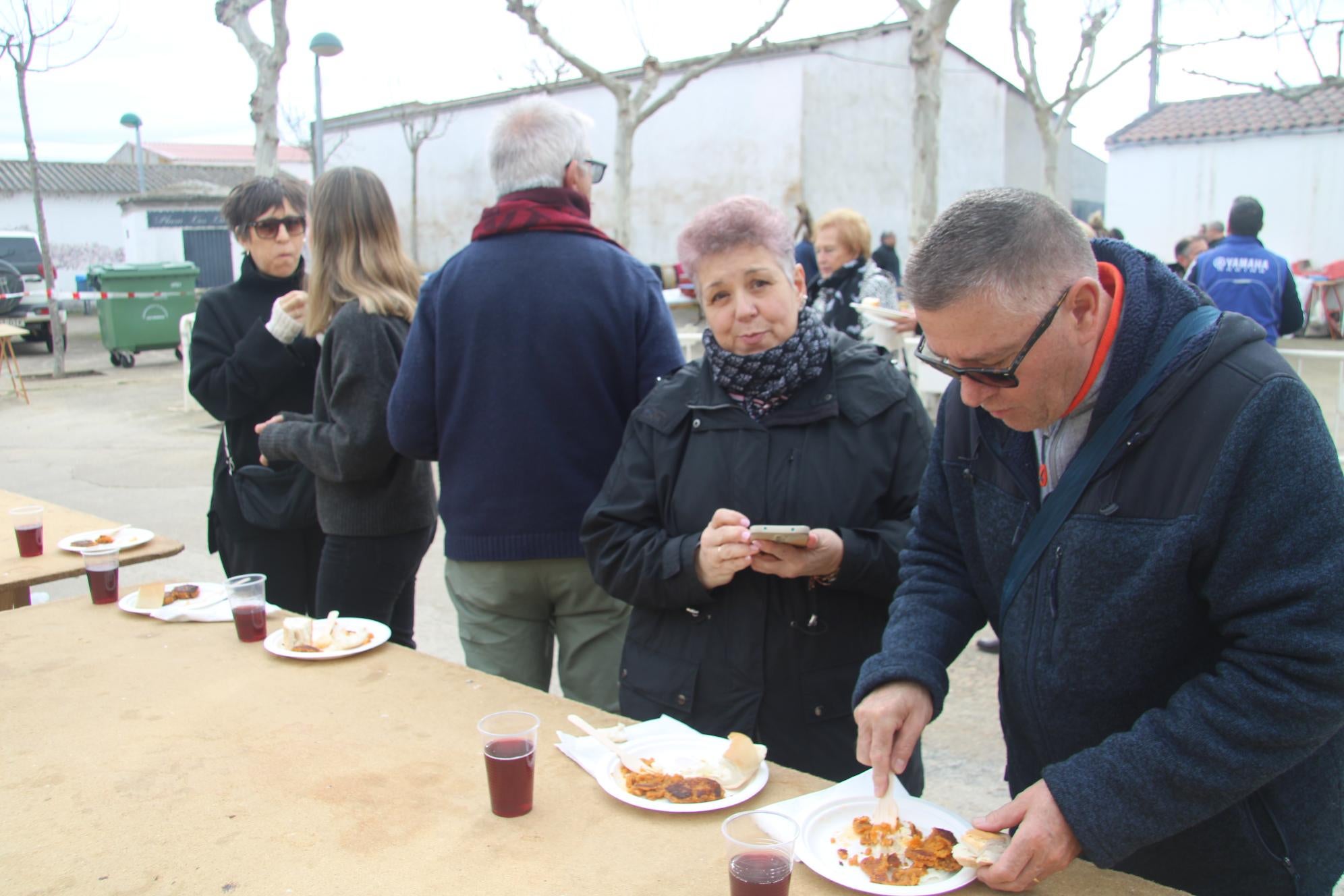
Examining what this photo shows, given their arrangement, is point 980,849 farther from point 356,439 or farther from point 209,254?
point 209,254

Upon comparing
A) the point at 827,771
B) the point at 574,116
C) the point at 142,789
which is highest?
the point at 574,116

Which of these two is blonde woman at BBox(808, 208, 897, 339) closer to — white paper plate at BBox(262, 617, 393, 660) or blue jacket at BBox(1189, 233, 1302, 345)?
blue jacket at BBox(1189, 233, 1302, 345)

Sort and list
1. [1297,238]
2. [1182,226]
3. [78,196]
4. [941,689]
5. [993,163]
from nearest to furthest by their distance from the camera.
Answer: [941,689] → [1297,238] → [1182,226] → [993,163] → [78,196]

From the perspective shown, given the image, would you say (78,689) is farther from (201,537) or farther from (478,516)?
(201,537)

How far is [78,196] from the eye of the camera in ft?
109

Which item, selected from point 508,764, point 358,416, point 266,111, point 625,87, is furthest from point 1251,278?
point 625,87

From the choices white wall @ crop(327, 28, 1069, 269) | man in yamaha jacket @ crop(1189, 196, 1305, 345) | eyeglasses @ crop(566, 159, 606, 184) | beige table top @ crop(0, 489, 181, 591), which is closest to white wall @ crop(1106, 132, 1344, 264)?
white wall @ crop(327, 28, 1069, 269)

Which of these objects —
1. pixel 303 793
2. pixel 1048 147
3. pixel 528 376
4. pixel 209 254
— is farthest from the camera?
pixel 209 254

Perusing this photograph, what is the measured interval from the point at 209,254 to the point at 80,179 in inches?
509

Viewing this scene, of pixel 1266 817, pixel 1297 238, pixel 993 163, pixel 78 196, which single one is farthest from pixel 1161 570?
pixel 78 196

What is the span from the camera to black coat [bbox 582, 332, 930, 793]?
7.18 ft

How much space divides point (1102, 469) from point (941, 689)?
490 millimetres

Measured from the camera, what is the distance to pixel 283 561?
3.45 meters

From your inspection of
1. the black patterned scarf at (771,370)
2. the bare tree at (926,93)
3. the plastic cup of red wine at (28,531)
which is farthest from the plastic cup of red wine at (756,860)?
the bare tree at (926,93)
